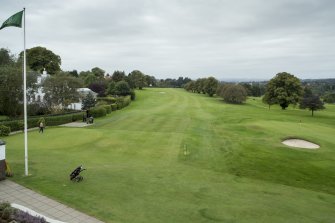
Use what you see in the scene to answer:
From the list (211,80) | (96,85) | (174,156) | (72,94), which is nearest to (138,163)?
(174,156)

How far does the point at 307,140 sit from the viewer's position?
3086 centimetres

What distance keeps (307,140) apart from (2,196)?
1103 inches

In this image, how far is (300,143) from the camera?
30406 millimetres

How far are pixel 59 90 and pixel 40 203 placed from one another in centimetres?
3782

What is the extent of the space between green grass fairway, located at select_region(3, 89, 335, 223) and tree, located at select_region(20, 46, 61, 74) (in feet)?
211

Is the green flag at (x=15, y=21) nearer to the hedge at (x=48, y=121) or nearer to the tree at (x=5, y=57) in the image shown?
the hedge at (x=48, y=121)

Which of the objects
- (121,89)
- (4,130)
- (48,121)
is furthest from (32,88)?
(121,89)

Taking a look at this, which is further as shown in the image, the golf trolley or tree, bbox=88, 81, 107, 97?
tree, bbox=88, 81, 107, 97

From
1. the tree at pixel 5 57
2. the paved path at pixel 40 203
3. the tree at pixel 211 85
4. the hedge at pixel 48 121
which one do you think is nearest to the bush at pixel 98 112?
the hedge at pixel 48 121

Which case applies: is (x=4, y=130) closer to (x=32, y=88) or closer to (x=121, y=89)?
(x=32, y=88)

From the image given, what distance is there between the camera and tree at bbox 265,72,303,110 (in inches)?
2404

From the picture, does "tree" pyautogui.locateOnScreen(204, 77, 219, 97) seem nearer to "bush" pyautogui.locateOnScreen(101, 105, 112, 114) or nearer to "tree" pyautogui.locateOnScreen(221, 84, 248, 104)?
"tree" pyautogui.locateOnScreen(221, 84, 248, 104)

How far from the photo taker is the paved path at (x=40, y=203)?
11.6 meters

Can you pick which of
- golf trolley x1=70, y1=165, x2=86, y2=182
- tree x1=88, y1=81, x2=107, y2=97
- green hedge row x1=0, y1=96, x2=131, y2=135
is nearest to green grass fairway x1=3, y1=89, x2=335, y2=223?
golf trolley x1=70, y1=165, x2=86, y2=182
